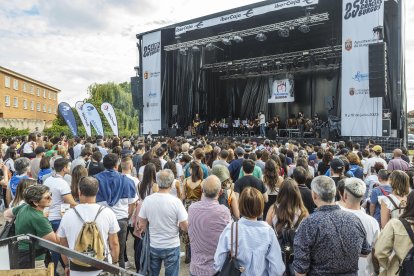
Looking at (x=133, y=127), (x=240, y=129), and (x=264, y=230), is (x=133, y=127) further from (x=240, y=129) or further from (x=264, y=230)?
(x=264, y=230)

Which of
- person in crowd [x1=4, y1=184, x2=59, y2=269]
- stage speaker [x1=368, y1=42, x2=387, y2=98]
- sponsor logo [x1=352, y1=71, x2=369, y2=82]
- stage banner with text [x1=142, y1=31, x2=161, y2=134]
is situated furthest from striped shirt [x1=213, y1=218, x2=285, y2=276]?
stage banner with text [x1=142, y1=31, x2=161, y2=134]

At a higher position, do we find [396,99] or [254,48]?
[254,48]

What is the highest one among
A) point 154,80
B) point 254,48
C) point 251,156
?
point 254,48

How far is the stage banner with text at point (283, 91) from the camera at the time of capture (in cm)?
1847

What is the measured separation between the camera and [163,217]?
3.16 metres

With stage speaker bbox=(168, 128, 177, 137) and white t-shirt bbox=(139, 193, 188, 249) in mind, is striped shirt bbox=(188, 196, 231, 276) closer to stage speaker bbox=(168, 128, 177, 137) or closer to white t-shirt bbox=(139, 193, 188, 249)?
white t-shirt bbox=(139, 193, 188, 249)

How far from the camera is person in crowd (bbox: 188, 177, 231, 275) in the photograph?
9.44ft

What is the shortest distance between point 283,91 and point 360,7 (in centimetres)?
708

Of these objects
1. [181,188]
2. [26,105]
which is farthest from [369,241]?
[26,105]

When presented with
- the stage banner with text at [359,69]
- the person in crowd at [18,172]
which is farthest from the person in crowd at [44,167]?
the stage banner with text at [359,69]

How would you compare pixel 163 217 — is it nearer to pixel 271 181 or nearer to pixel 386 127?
pixel 271 181

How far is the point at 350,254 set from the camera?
2.30m

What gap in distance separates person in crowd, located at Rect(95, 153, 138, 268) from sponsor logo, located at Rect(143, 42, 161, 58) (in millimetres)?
14836

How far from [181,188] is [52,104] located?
187 feet
